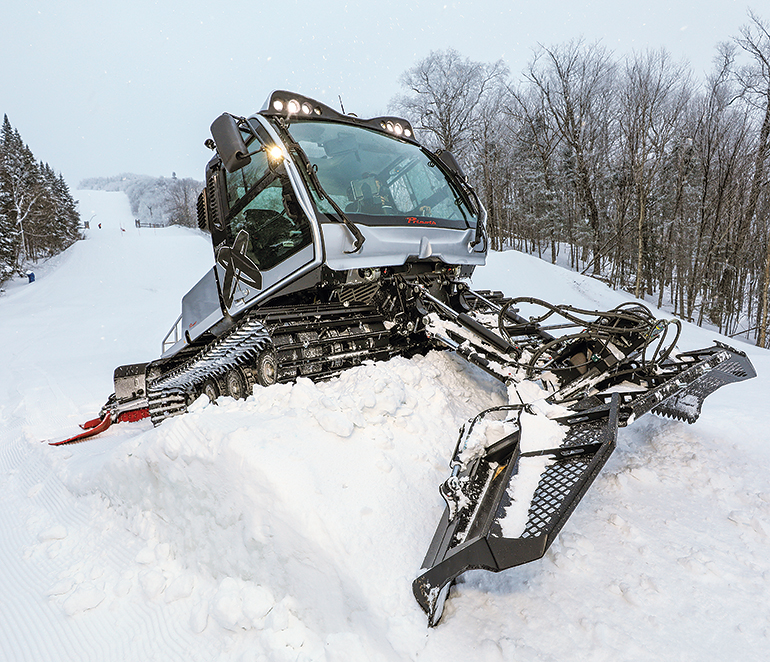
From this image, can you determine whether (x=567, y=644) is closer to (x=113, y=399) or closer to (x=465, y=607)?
(x=465, y=607)

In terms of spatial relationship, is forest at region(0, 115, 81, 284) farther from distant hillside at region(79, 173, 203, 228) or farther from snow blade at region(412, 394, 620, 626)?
distant hillside at region(79, 173, 203, 228)

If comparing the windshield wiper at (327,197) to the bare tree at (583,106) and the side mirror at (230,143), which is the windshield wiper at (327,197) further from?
the bare tree at (583,106)

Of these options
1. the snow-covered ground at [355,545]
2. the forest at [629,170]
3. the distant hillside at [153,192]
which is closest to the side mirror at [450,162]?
the snow-covered ground at [355,545]

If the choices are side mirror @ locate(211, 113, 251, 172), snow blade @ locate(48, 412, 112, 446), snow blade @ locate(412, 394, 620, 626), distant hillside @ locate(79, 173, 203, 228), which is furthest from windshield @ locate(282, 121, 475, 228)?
distant hillside @ locate(79, 173, 203, 228)

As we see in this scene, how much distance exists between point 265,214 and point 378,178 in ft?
3.49

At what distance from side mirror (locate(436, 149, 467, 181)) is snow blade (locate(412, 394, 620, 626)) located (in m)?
3.13

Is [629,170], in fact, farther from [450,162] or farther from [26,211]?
[26,211]

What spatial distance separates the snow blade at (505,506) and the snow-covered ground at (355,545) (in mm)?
227

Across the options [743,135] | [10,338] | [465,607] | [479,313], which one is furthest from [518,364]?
[743,135]

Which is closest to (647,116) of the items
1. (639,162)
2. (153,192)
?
(639,162)

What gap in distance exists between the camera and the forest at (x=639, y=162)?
1759 cm

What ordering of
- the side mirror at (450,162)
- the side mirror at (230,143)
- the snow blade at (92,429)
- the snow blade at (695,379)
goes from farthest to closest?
the snow blade at (92,429), the side mirror at (450,162), the side mirror at (230,143), the snow blade at (695,379)

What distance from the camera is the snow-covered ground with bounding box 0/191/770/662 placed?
1646mm

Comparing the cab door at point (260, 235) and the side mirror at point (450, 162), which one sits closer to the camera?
the cab door at point (260, 235)
